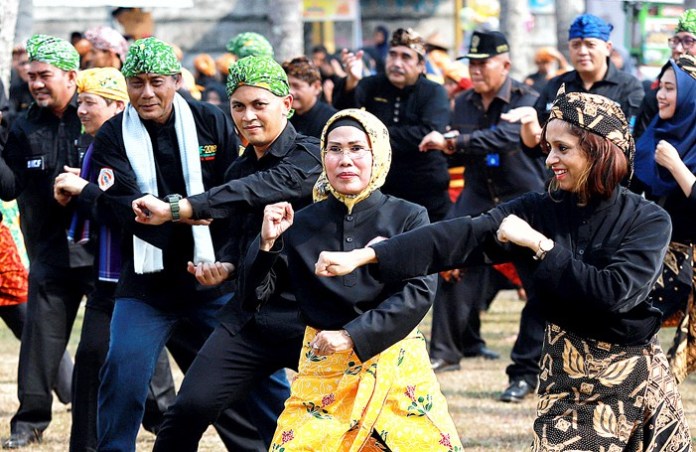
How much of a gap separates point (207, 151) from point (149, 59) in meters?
0.48

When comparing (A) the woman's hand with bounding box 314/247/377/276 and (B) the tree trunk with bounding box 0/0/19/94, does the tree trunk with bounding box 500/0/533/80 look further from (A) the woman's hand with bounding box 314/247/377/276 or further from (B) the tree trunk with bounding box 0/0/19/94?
(A) the woman's hand with bounding box 314/247/377/276

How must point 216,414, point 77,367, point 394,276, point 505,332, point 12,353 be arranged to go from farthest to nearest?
point 505,332 → point 12,353 → point 77,367 → point 216,414 → point 394,276

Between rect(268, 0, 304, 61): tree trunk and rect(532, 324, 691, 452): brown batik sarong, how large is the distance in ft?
51.3

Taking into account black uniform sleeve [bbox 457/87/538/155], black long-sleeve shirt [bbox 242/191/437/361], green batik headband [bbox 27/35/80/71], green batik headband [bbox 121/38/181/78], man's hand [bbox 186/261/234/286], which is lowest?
black uniform sleeve [bbox 457/87/538/155]

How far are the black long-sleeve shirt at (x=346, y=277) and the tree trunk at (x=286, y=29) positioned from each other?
599 inches

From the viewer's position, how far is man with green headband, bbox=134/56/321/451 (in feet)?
17.7

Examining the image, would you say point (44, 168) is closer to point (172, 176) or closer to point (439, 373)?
point (172, 176)

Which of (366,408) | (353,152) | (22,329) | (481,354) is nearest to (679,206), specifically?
(353,152)

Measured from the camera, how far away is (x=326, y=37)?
2436 cm

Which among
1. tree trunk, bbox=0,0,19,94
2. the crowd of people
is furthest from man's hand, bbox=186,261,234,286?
Result: tree trunk, bbox=0,0,19,94

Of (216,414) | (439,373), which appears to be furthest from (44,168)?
(439,373)

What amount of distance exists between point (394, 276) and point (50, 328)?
11.2 feet

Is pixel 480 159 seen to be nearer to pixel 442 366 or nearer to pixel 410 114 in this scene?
pixel 410 114

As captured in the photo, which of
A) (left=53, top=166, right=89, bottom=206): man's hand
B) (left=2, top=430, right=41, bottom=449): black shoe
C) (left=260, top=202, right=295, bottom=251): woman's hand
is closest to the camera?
(left=260, top=202, right=295, bottom=251): woman's hand
